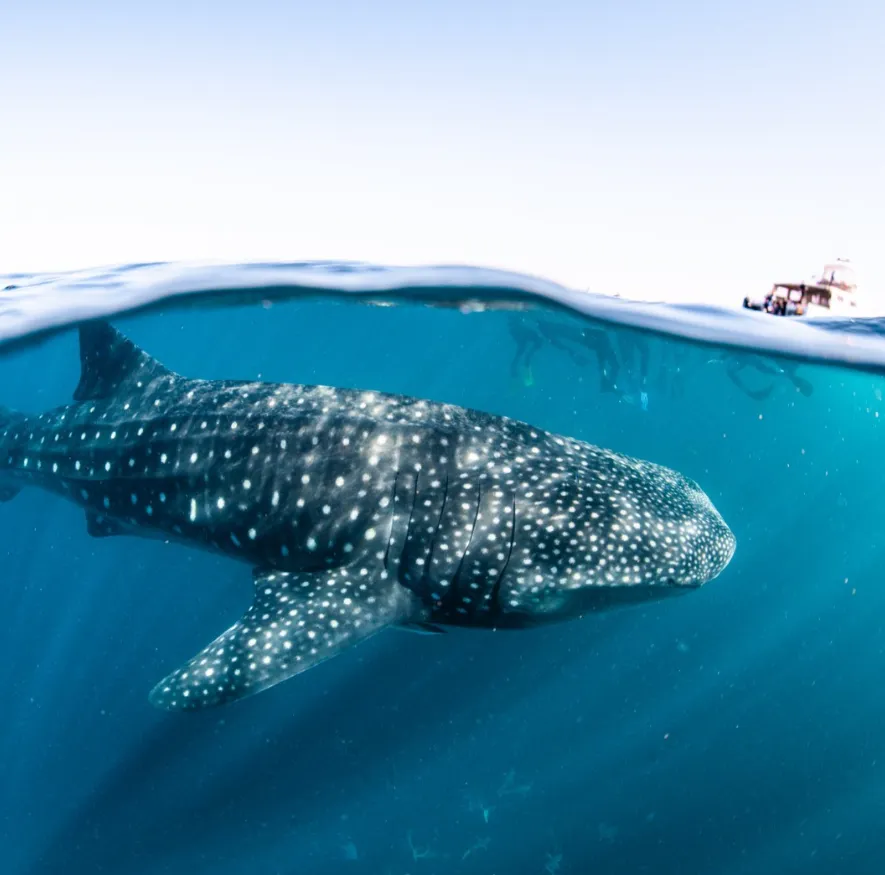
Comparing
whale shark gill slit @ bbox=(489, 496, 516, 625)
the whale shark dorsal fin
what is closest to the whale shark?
whale shark gill slit @ bbox=(489, 496, 516, 625)

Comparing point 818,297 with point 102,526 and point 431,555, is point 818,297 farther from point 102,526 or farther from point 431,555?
point 102,526

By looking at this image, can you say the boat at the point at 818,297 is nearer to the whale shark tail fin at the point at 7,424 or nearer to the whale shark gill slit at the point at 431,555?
the whale shark gill slit at the point at 431,555

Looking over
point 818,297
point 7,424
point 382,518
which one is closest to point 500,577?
point 382,518

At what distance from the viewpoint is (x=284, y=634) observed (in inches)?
206

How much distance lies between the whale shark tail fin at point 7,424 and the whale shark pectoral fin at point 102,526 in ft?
6.80

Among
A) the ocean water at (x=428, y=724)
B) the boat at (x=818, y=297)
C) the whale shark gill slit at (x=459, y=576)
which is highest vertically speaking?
the boat at (x=818, y=297)

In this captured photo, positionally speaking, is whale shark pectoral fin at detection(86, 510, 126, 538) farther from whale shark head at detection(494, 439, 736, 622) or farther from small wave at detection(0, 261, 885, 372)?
small wave at detection(0, 261, 885, 372)

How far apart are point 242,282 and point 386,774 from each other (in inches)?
392

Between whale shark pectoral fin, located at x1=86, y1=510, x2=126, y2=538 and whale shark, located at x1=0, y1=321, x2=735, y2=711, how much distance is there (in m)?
0.99

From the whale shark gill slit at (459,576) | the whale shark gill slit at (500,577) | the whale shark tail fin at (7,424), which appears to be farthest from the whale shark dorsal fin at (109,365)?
the whale shark gill slit at (500,577)

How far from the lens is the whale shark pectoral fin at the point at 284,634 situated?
5.01 m

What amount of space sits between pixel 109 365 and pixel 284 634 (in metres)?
4.97

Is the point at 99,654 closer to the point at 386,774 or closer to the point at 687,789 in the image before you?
the point at 386,774

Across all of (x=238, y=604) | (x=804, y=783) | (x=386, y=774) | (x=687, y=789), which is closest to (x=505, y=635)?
(x=386, y=774)
